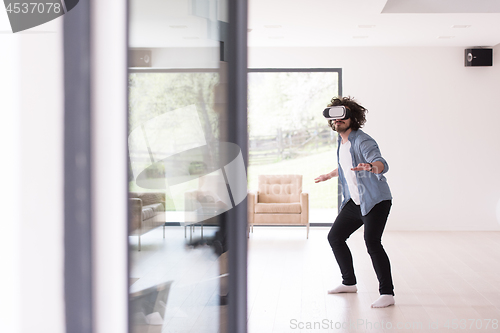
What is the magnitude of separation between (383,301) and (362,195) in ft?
2.56

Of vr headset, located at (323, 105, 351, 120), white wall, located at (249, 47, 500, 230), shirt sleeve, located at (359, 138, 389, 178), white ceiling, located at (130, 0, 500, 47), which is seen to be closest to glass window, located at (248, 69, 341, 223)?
white wall, located at (249, 47, 500, 230)

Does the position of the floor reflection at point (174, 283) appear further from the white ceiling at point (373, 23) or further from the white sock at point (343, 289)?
the white ceiling at point (373, 23)

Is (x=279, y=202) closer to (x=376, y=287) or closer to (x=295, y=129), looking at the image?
(x=295, y=129)

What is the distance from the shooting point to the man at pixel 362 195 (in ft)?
10.5

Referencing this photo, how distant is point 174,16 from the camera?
1323 mm

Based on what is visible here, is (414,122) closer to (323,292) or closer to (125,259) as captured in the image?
(323,292)

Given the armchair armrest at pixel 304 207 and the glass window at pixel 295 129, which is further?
the glass window at pixel 295 129

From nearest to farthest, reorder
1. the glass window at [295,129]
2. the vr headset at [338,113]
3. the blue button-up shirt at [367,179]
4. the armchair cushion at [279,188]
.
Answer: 1. the blue button-up shirt at [367,179]
2. the vr headset at [338,113]
3. the armchair cushion at [279,188]
4. the glass window at [295,129]

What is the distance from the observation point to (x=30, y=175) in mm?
913

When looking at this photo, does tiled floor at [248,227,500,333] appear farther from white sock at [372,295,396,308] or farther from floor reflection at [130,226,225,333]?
floor reflection at [130,226,225,333]

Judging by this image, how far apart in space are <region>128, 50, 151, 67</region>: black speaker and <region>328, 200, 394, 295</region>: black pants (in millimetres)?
2422

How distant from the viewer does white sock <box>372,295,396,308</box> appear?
3.24m

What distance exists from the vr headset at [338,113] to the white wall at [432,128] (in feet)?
12.3

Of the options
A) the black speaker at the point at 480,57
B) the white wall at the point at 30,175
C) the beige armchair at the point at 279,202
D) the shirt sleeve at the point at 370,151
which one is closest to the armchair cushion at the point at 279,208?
the beige armchair at the point at 279,202
